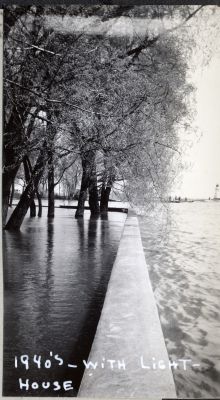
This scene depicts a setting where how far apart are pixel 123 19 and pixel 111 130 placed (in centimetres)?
139

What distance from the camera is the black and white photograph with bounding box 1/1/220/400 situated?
2.32 m

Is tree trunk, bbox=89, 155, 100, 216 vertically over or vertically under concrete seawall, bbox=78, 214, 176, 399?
over

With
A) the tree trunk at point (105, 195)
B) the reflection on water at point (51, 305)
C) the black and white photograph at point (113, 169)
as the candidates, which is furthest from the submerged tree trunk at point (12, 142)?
the tree trunk at point (105, 195)

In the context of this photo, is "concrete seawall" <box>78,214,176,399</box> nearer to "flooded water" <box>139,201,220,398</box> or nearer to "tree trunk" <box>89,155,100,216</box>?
"flooded water" <box>139,201,220,398</box>

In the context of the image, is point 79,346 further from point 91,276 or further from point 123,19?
point 123,19

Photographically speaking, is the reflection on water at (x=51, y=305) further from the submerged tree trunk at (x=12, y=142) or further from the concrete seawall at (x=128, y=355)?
the submerged tree trunk at (x=12, y=142)

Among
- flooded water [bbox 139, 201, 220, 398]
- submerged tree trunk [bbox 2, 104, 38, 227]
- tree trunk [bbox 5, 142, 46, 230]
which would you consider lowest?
flooded water [bbox 139, 201, 220, 398]

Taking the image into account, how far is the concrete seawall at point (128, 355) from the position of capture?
1956 millimetres

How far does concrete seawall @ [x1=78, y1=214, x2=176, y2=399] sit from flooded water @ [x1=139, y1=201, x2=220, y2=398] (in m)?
0.25

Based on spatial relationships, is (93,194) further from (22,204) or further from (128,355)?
(128,355)

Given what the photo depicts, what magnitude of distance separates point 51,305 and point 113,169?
233 centimetres

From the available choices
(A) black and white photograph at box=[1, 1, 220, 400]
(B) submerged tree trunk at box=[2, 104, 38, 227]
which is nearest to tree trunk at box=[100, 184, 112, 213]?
(A) black and white photograph at box=[1, 1, 220, 400]

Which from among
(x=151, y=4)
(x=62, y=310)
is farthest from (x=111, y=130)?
(x=62, y=310)

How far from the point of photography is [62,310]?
10.4 ft
